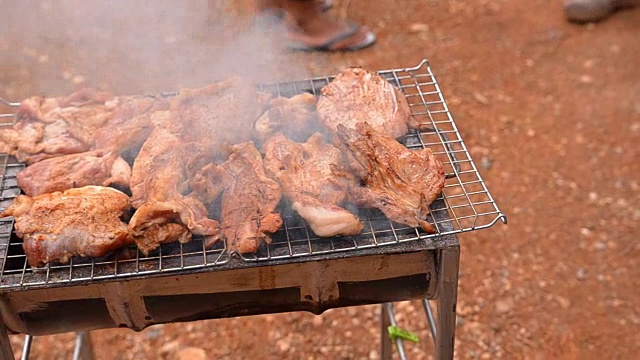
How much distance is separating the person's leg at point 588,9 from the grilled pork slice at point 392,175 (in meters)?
4.69

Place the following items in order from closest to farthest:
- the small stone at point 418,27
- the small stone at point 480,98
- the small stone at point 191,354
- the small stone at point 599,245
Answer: the small stone at point 191,354 → the small stone at point 599,245 → the small stone at point 480,98 → the small stone at point 418,27

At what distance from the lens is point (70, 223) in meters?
2.22

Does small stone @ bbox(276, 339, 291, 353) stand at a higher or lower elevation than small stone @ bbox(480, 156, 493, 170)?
lower

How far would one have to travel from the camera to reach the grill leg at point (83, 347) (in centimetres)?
332

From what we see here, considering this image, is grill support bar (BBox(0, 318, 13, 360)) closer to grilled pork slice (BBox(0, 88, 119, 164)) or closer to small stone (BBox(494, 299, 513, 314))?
grilled pork slice (BBox(0, 88, 119, 164))

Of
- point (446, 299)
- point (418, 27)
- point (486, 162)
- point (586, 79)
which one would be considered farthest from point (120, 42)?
point (446, 299)

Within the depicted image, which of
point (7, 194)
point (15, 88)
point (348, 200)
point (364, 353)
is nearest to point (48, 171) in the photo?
point (7, 194)

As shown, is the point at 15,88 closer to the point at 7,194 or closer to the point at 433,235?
the point at 7,194

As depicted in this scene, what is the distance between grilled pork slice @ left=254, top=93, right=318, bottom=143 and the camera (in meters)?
2.66

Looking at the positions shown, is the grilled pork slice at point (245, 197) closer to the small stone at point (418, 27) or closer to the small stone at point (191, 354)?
the small stone at point (191, 354)

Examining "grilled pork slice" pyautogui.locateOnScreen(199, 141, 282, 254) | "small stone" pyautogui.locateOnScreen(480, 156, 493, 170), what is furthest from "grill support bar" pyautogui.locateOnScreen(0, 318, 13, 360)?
"small stone" pyautogui.locateOnScreen(480, 156, 493, 170)

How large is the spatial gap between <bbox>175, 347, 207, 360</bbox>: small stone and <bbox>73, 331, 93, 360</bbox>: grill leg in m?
0.60

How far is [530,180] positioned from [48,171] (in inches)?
138

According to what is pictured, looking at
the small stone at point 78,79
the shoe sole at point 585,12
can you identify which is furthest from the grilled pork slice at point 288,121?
the shoe sole at point 585,12
